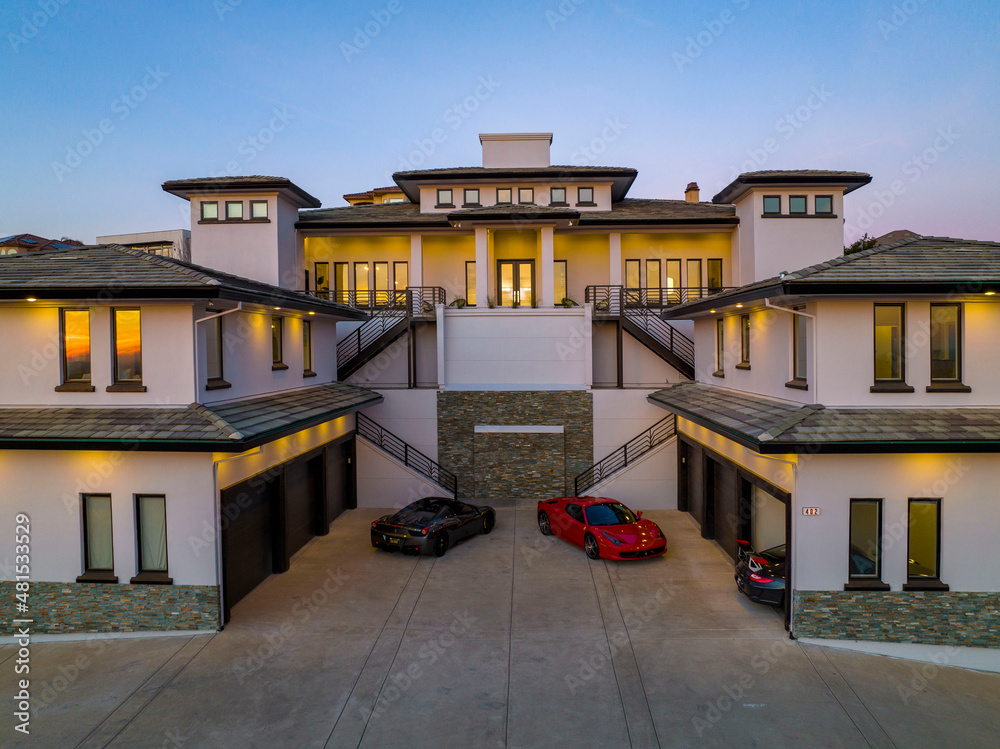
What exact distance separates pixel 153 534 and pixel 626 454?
1463 cm

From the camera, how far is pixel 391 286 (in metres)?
27.2

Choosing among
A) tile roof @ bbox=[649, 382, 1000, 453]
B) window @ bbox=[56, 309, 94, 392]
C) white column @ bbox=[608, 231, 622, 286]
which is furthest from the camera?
white column @ bbox=[608, 231, 622, 286]

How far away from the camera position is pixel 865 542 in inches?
420

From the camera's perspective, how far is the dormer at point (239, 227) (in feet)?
78.8

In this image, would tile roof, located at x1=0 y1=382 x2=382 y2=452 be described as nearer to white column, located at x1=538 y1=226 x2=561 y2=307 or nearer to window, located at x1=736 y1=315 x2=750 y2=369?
window, located at x1=736 y1=315 x2=750 y2=369

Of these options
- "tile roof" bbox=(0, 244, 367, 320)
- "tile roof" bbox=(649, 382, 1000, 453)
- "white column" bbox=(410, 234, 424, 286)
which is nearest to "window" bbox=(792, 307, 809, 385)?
"tile roof" bbox=(649, 382, 1000, 453)

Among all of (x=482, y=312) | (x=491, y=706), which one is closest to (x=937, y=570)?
(x=491, y=706)

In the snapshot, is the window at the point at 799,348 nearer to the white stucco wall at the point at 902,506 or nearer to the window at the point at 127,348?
the white stucco wall at the point at 902,506

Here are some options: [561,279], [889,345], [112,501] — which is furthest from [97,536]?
[561,279]

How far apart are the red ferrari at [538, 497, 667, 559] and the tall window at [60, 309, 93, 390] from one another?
12.1 metres

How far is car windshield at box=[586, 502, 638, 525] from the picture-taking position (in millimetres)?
15570

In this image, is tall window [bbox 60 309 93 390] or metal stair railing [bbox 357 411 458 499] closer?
tall window [bbox 60 309 93 390]

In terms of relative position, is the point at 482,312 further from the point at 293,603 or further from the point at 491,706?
the point at 491,706

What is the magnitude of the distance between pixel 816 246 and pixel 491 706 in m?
22.7
